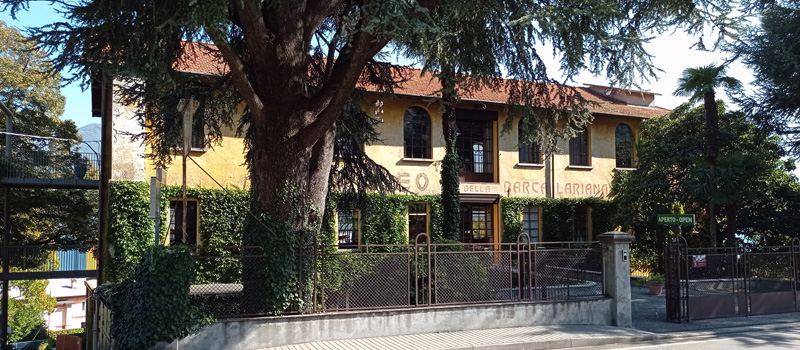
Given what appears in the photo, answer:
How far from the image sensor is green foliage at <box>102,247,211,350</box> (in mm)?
9484

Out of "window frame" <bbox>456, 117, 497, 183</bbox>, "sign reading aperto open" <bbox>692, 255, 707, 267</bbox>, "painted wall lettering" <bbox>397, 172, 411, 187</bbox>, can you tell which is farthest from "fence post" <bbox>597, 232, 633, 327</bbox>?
"window frame" <bbox>456, 117, 497, 183</bbox>

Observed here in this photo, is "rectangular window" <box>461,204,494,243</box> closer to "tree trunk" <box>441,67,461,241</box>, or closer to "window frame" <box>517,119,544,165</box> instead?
"window frame" <box>517,119,544,165</box>

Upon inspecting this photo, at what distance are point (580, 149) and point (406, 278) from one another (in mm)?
17553

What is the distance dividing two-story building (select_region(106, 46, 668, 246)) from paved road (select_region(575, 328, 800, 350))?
988cm

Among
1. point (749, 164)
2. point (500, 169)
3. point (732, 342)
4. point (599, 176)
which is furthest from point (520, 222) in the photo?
point (732, 342)

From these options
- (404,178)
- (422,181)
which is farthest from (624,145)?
(404,178)

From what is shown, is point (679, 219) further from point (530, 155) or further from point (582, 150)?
point (582, 150)

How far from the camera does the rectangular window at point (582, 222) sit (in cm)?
2680

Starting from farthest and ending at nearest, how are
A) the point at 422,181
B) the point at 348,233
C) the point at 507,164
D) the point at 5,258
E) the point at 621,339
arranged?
the point at 507,164
the point at 5,258
the point at 422,181
the point at 348,233
the point at 621,339

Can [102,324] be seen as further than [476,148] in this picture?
No

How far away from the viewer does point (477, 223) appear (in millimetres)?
25141

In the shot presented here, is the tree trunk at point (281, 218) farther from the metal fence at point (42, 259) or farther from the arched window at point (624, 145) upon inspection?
the arched window at point (624, 145)

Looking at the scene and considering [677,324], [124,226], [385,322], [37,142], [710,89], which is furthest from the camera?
[37,142]

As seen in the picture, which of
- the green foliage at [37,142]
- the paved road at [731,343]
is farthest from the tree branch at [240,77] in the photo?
the green foliage at [37,142]
